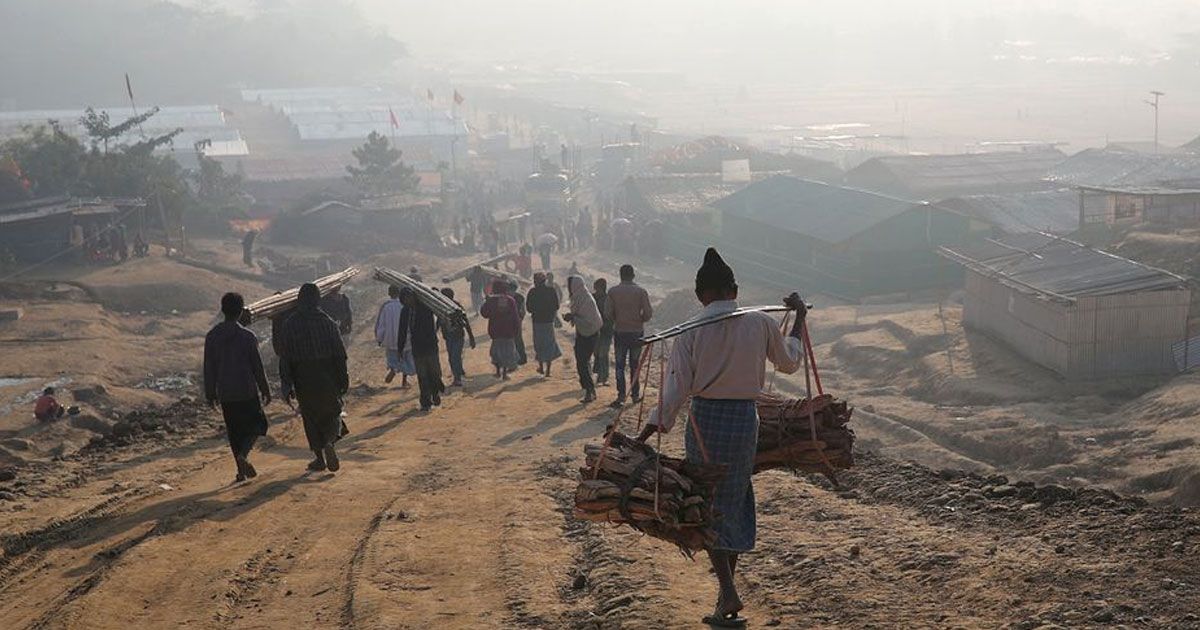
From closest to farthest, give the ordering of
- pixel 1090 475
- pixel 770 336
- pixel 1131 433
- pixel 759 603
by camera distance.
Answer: pixel 770 336
pixel 759 603
pixel 1090 475
pixel 1131 433

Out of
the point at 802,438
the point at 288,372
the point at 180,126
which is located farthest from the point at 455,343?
the point at 180,126

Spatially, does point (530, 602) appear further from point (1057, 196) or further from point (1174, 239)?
point (1057, 196)

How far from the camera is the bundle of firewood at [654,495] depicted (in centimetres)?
654

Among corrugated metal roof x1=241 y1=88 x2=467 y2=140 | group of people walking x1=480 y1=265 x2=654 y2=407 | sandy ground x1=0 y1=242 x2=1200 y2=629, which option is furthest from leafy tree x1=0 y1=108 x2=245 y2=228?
corrugated metal roof x1=241 y1=88 x2=467 y2=140

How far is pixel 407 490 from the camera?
Result: 428 inches

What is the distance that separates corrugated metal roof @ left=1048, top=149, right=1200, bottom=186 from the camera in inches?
1375

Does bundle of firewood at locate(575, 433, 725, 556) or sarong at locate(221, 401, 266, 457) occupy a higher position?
bundle of firewood at locate(575, 433, 725, 556)

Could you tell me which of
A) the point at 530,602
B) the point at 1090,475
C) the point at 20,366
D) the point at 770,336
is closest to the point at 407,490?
the point at 530,602

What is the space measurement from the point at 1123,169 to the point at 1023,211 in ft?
29.7

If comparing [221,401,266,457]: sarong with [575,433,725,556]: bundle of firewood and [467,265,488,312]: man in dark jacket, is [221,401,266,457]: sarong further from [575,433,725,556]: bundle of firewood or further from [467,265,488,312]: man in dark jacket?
[467,265,488,312]: man in dark jacket

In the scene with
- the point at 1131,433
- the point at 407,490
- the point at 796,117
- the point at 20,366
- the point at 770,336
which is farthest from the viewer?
the point at 796,117

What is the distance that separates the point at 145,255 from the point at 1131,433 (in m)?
27.9

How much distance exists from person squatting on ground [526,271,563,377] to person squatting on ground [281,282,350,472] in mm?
5594

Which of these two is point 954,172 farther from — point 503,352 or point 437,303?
point 437,303
